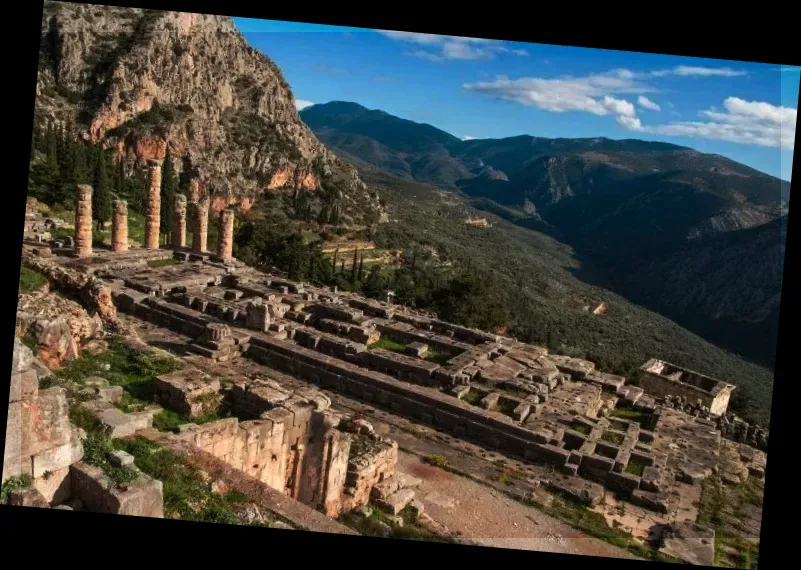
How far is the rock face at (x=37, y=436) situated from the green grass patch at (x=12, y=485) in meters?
0.04

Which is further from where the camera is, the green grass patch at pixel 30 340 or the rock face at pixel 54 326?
the rock face at pixel 54 326

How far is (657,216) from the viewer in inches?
2544

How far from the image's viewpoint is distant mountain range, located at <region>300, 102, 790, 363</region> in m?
45.4

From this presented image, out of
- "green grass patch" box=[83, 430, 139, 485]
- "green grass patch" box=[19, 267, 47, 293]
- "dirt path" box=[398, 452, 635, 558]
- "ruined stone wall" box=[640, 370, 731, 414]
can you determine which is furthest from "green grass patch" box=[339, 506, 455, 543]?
"ruined stone wall" box=[640, 370, 731, 414]

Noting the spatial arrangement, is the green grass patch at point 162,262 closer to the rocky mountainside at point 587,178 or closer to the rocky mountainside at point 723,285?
the rocky mountainside at point 723,285

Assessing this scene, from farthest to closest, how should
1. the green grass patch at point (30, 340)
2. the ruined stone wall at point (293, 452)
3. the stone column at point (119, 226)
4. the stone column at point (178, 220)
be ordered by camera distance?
the stone column at point (178, 220) → the stone column at point (119, 226) → the green grass patch at point (30, 340) → the ruined stone wall at point (293, 452)

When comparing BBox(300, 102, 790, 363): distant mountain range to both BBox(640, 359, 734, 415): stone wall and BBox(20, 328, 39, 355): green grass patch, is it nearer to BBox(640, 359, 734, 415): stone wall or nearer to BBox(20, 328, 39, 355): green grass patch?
BBox(640, 359, 734, 415): stone wall

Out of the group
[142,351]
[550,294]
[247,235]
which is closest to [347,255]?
[247,235]

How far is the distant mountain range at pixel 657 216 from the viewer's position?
45438 millimetres

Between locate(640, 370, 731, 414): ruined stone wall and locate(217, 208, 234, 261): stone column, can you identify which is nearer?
locate(640, 370, 731, 414): ruined stone wall

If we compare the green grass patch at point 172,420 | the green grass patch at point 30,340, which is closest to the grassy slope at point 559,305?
the green grass patch at point 172,420

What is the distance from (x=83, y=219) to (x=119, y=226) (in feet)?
6.23

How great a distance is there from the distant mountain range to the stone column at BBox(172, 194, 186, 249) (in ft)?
73.9

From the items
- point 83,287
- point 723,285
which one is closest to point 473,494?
point 83,287
